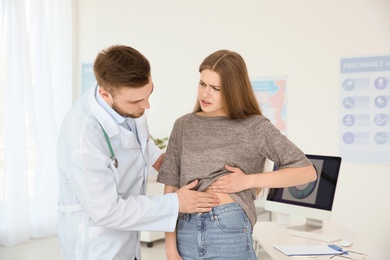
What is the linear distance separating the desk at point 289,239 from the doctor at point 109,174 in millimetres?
798

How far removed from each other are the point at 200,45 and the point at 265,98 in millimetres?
907

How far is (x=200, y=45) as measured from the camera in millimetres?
5176

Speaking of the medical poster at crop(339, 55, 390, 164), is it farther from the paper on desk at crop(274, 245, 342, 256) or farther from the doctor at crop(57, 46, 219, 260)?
the doctor at crop(57, 46, 219, 260)

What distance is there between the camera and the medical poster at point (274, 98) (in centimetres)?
476

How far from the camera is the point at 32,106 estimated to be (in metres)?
4.97

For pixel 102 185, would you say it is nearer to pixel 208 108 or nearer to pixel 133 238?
pixel 133 238

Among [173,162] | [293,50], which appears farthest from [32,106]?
[173,162]

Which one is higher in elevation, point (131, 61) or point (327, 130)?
point (131, 61)

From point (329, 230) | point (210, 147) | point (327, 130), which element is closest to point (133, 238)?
point (210, 147)

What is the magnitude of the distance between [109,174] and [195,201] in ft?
1.01

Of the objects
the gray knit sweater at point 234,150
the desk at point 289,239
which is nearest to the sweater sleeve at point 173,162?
the gray knit sweater at point 234,150

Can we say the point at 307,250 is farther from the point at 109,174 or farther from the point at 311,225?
the point at 109,174

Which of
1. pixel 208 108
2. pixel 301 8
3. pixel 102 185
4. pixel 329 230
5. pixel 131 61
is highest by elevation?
pixel 301 8

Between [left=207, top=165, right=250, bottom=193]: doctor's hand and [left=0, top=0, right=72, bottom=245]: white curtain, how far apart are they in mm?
3503
